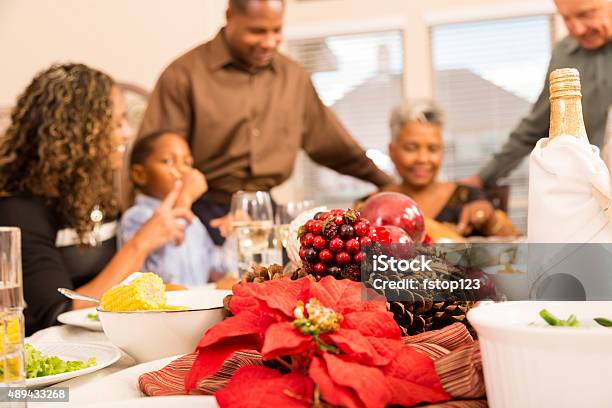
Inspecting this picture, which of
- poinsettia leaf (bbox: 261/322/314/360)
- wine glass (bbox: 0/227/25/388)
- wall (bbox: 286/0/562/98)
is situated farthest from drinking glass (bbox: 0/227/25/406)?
wall (bbox: 286/0/562/98)

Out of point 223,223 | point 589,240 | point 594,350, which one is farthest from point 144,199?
point 594,350

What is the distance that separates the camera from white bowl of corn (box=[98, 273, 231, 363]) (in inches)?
29.5

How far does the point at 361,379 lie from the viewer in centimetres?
46

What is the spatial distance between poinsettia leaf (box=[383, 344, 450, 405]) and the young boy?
66.8 inches

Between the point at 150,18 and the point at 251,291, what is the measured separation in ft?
11.9

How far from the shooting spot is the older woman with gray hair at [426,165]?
8.32ft

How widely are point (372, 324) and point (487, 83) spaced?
369cm

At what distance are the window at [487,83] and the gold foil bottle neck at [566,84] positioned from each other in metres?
3.38

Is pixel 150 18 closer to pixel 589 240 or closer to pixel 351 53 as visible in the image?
pixel 351 53

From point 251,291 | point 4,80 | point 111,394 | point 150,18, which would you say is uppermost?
point 150,18

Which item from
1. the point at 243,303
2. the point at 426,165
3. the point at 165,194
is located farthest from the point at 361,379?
the point at 426,165

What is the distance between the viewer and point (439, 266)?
598 millimetres

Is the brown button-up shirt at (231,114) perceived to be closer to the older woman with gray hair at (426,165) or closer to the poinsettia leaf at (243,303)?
the older woman with gray hair at (426,165)

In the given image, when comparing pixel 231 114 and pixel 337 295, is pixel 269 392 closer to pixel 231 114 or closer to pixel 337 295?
pixel 337 295
